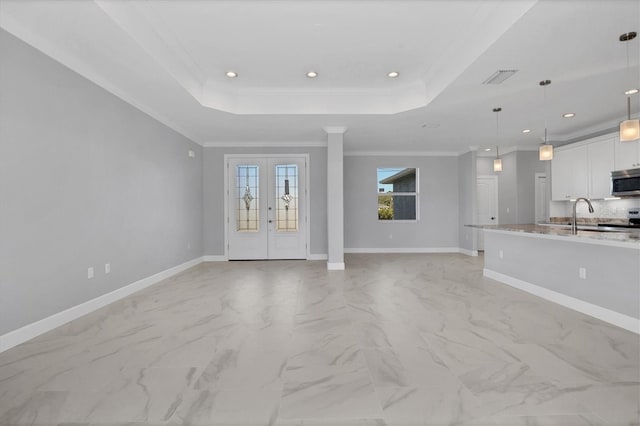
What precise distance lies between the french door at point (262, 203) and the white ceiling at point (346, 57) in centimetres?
133

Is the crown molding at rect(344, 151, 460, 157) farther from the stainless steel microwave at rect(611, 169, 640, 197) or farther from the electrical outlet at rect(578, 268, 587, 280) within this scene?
the electrical outlet at rect(578, 268, 587, 280)

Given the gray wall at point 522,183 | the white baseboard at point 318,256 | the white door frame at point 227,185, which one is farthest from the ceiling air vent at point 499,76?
the gray wall at point 522,183

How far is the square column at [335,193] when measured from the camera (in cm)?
575

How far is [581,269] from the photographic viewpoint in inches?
132

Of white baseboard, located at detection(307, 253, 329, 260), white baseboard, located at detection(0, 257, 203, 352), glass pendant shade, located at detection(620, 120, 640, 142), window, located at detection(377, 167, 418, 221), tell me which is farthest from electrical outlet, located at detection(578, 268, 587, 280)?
white baseboard, located at detection(0, 257, 203, 352)

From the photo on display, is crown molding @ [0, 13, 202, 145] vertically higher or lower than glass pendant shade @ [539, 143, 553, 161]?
higher

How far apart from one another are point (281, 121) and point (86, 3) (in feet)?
10.1

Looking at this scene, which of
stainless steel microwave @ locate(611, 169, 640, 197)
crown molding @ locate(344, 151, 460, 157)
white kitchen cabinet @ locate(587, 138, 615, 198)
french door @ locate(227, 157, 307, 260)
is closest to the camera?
stainless steel microwave @ locate(611, 169, 640, 197)

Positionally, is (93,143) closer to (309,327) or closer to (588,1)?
(309,327)

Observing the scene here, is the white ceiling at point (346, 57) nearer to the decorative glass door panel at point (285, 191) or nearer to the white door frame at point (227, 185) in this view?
the white door frame at point (227, 185)

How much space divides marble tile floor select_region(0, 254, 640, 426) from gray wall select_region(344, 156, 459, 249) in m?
4.04

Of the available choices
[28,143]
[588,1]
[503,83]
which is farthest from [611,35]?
[28,143]

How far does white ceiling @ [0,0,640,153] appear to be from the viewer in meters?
2.60

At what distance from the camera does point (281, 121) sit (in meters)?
5.18
